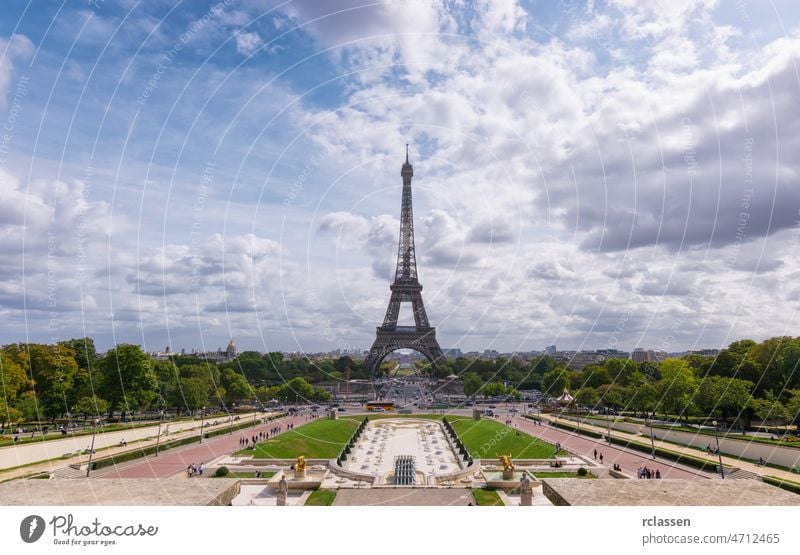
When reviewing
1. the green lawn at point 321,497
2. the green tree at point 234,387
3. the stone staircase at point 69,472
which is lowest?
the green lawn at point 321,497

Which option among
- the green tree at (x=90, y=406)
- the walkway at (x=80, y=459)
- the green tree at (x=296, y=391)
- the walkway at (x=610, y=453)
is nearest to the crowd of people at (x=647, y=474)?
the walkway at (x=610, y=453)

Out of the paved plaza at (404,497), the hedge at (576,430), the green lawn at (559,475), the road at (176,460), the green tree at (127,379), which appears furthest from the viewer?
the green tree at (127,379)

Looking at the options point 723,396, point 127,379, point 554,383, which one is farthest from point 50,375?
point 554,383

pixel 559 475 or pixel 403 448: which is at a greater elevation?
pixel 559 475

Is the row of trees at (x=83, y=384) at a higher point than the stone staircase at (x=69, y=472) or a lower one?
higher

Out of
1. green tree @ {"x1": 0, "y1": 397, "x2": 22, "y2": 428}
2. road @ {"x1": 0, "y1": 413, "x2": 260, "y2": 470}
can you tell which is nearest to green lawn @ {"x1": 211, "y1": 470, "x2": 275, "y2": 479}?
road @ {"x1": 0, "y1": 413, "x2": 260, "y2": 470}

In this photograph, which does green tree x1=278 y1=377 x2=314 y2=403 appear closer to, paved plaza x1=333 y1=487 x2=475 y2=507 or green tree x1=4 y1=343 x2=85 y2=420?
green tree x1=4 y1=343 x2=85 y2=420

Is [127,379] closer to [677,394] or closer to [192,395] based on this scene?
[192,395]

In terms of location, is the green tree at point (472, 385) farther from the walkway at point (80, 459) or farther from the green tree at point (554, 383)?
the walkway at point (80, 459)
